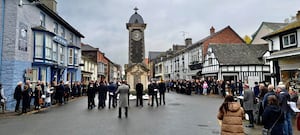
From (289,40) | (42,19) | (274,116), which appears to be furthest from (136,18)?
(274,116)

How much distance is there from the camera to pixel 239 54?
34.3 meters

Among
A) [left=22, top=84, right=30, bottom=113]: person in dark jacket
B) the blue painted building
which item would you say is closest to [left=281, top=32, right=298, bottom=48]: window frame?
the blue painted building

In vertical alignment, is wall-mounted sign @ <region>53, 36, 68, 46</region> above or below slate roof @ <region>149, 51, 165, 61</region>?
below

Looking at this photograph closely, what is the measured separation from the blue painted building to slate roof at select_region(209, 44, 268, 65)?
20.2m

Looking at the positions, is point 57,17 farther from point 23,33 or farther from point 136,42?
point 136,42

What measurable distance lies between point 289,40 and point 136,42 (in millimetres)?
14478

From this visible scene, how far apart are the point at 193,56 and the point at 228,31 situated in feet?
24.3

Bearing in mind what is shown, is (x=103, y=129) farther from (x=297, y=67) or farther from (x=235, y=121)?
(x=297, y=67)

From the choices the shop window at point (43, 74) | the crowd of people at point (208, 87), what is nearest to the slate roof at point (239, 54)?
the crowd of people at point (208, 87)

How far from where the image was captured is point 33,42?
19.5 meters

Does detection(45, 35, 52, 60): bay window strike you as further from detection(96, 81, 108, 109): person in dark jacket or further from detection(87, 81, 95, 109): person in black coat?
detection(96, 81, 108, 109): person in dark jacket

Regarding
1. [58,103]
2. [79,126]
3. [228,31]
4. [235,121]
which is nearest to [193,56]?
[228,31]

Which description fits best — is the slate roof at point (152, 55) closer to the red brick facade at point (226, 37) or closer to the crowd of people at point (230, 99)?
the red brick facade at point (226, 37)

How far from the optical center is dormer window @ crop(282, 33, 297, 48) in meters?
19.4
